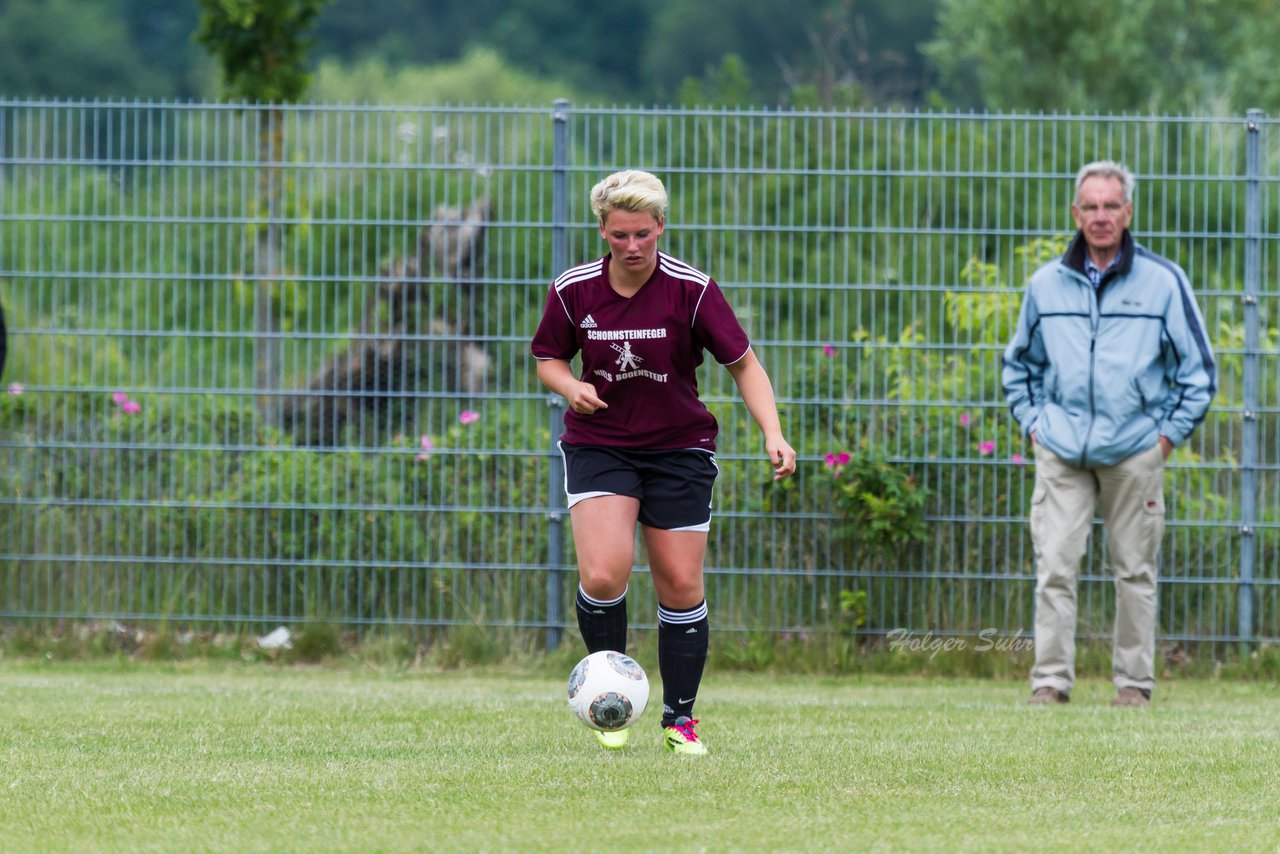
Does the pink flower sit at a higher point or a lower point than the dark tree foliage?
lower

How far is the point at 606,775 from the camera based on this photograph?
4.88 metres

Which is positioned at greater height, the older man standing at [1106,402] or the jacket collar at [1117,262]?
the jacket collar at [1117,262]

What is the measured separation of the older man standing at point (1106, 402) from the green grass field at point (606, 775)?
36cm

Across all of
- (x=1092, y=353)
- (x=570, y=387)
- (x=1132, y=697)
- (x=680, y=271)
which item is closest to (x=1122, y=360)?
(x=1092, y=353)

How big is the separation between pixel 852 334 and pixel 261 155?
3.03m

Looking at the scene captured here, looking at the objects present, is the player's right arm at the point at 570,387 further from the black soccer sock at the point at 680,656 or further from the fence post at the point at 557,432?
the fence post at the point at 557,432

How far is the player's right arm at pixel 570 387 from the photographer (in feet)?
17.2

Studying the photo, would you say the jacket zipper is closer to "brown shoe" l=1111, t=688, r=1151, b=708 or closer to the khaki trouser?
the khaki trouser

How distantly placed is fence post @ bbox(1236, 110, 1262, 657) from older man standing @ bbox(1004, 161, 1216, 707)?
1.19 meters

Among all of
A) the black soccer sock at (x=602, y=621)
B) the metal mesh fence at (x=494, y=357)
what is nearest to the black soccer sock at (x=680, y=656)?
the black soccer sock at (x=602, y=621)

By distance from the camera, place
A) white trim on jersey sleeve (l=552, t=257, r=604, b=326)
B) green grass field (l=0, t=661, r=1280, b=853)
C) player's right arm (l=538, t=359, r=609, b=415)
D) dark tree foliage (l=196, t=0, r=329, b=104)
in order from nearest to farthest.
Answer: green grass field (l=0, t=661, r=1280, b=853), player's right arm (l=538, t=359, r=609, b=415), white trim on jersey sleeve (l=552, t=257, r=604, b=326), dark tree foliage (l=196, t=0, r=329, b=104)

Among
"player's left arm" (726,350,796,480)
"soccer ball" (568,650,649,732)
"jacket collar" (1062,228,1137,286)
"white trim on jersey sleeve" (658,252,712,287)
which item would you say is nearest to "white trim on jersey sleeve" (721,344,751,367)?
"player's left arm" (726,350,796,480)

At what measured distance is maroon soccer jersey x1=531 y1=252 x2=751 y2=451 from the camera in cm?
541

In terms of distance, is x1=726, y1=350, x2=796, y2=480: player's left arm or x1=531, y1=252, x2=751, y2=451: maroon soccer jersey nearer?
x1=726, y1=350, x2=796, y2=480: player's left arm
